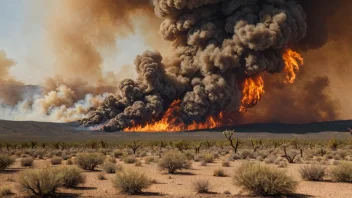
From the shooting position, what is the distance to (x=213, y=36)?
84938 millimetres

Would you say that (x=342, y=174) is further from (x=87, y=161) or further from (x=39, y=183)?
(x=87, y=161)

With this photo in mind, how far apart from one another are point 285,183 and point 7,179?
499 inches

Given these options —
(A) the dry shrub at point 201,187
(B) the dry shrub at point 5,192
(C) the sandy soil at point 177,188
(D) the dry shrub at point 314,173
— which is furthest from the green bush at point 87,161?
(D) the dry shrub at point 314,173

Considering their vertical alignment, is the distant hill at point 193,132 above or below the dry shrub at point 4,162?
above

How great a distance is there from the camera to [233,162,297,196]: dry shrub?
14.2 meters

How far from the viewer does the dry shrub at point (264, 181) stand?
14.2 m

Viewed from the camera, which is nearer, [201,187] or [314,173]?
[201,187]

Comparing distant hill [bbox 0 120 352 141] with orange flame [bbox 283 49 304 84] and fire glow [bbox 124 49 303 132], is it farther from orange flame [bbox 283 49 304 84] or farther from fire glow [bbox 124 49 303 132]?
orange flame [bbox 283 49 304 84]

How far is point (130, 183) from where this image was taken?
48.7 feet

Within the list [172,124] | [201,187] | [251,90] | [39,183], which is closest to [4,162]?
[39,183]

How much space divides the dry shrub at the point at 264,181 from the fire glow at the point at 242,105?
3016 inches

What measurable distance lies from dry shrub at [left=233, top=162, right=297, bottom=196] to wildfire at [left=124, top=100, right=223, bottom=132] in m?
77.3

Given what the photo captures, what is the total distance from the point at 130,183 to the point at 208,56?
6939 cm

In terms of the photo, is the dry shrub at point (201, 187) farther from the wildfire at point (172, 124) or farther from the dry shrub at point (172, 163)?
the wildfire at point (172, 124)
